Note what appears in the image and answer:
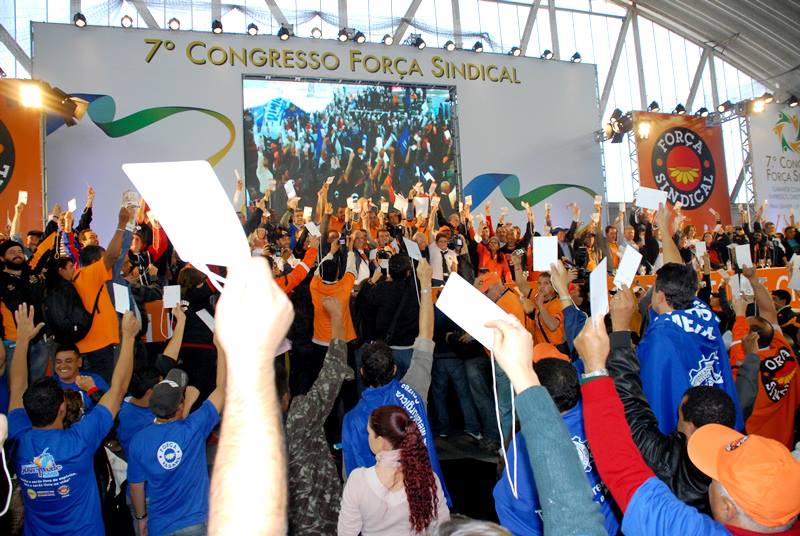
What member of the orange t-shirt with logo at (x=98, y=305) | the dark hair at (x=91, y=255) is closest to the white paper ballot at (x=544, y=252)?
the orange t-shirt with logo at (x=98, y=305)

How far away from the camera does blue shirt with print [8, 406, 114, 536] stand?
260 cm

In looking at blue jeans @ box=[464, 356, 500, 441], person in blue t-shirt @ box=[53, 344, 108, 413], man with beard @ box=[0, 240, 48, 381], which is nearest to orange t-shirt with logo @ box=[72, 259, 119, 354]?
man with beard @ box=[0, 240, 48, 381]

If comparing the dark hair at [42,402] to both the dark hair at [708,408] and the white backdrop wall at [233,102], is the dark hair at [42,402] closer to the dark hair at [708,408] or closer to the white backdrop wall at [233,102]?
the dark hair at [708,408]

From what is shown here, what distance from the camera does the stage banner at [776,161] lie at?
15.6m

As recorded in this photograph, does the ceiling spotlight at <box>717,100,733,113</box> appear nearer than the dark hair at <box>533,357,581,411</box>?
No

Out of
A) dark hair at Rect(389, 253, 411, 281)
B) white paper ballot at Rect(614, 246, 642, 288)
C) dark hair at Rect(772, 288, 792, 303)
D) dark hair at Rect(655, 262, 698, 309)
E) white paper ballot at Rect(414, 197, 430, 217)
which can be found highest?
white paper ballot at Rect(414, 197, 430, 217)

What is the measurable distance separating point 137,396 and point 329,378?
1.32 metres

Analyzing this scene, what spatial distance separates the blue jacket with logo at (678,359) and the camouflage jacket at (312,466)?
4.23 feet

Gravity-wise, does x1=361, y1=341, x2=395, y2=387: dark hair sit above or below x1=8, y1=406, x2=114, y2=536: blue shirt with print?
above

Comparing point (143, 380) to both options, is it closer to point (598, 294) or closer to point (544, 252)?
point (544, 252)

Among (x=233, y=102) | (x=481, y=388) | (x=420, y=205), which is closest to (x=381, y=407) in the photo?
(x=481, y=388)

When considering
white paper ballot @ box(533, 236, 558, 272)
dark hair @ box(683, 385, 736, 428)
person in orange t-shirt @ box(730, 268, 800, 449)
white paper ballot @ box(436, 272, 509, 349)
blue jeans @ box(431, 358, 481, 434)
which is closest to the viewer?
white paper ballot @ box(436, 272, 509, 349)

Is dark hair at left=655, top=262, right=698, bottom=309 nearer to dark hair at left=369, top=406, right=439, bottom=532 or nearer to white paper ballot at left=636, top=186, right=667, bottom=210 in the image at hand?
white paper ballot at left=636, top=186, right=667, bottom=210

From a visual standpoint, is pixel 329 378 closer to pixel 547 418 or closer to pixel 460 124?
pixel 547 418
